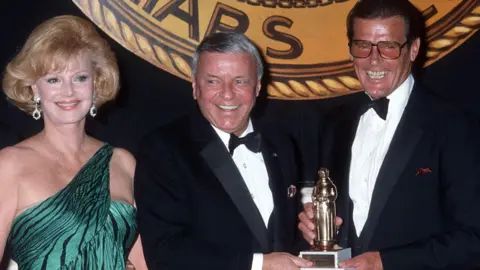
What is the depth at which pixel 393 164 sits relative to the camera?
2.88 metres

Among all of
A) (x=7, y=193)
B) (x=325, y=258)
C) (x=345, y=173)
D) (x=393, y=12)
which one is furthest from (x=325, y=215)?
(x=7, y=193)

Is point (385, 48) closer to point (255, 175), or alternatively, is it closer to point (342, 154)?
point (342, 154)

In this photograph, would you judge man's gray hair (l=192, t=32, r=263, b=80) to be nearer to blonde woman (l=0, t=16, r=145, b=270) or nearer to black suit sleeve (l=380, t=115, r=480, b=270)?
blonde woman (l=0, t=16, r=145, b=270)

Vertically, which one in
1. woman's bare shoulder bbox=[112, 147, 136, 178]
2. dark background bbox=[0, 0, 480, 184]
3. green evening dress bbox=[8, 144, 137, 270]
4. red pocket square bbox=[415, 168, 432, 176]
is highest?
dark background bbox=[0, 0, 480, 184]

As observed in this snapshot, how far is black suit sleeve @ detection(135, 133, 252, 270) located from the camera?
108 inches

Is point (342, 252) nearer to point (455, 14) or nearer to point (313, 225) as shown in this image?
point (313, 225)

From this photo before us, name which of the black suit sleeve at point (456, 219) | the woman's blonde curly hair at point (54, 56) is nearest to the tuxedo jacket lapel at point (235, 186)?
the black suit sleeve at point (456, 219)

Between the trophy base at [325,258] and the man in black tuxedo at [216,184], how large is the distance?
0.05m

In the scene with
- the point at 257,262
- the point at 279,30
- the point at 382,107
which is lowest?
the point at 257,262

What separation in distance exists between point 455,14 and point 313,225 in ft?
4.79

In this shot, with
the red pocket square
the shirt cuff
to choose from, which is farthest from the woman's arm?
the red pocket square

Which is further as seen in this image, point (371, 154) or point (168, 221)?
point (371, 154)

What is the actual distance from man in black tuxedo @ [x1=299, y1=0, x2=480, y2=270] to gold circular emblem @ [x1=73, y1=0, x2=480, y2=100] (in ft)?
2.28

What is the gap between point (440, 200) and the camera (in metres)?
2.85
